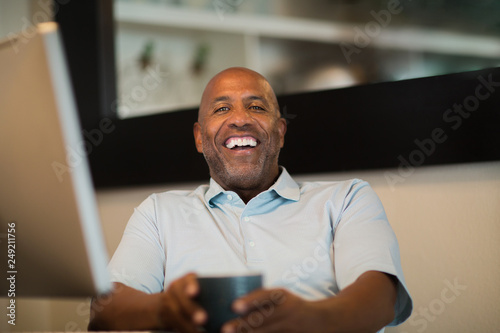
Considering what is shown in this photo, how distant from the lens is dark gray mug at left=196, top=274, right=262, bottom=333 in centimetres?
71

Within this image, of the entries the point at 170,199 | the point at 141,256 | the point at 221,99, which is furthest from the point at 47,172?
the point at 221,99

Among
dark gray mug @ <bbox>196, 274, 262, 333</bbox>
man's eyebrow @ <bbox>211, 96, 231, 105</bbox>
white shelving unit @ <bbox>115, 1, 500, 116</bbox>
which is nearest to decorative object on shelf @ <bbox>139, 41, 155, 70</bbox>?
white shelving unit @ <bbox>115, 1, 500, 116</bbox>

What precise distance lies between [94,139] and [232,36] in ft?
2.63

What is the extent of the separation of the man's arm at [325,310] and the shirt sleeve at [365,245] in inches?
1.1

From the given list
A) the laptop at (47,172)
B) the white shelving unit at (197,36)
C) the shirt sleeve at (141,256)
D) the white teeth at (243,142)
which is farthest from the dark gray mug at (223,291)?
the white shelving unit at (197,36)

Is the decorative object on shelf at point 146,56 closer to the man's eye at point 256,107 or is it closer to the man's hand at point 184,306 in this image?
the man's eye at point 256,107

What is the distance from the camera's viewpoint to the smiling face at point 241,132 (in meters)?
1.43

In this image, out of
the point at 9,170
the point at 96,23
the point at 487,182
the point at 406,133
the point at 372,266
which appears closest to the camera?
the point at 9,170

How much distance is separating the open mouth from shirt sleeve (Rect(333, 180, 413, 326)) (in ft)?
1.13

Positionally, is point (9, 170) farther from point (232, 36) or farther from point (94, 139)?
point (232, 36)

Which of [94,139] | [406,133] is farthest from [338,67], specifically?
[94,139]

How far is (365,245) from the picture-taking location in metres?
1.08

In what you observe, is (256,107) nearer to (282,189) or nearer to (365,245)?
(282,189)

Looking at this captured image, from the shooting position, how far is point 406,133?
145 cm
